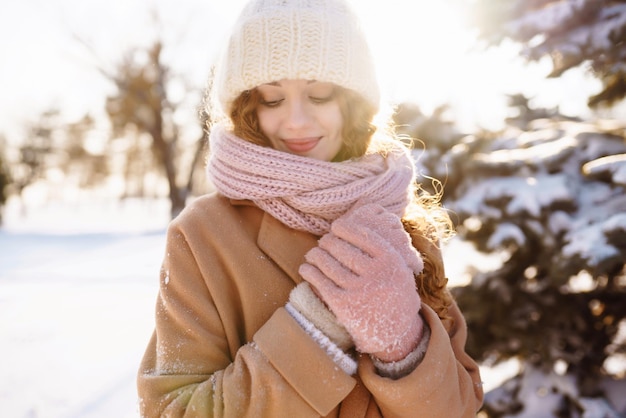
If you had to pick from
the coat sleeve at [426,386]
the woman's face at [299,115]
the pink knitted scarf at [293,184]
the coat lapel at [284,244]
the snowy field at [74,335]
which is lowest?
the snowy field at [74,335]

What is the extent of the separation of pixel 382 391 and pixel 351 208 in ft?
1.70

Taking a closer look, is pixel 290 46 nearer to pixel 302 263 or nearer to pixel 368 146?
pixel 368 146

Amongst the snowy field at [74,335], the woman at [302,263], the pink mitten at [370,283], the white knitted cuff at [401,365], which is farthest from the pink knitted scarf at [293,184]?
the snowy field at [74,335]

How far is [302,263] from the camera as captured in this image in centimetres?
135

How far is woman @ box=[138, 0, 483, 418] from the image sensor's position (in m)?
1.08

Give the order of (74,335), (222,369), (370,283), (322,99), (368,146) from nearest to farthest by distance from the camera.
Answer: (370,283) < (222,369) < (322,99) < (368,146) < (74,335)

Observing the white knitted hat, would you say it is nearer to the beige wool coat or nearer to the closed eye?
the closed eye

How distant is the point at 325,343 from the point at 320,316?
7 centimetres

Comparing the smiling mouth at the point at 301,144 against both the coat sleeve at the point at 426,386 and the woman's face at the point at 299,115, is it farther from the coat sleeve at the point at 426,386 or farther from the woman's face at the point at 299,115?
the coat sleeve at the point at 426,386

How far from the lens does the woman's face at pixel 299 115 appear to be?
138 centimetres

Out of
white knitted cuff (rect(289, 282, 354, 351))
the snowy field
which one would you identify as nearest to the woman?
white knitted cuff (rect(289, 282, 354, 351))

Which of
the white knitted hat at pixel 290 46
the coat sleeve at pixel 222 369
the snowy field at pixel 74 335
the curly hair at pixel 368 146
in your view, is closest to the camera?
the coat sleeve at pixel 222 369

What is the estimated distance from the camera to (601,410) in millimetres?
2646

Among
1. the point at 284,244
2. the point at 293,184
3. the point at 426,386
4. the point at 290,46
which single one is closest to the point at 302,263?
the point at 284,244
